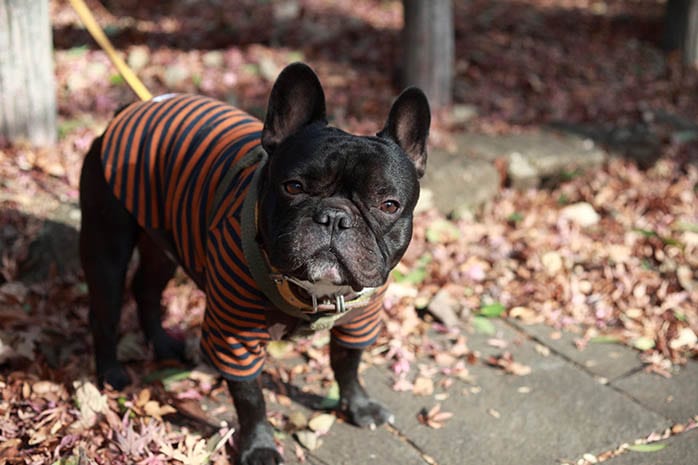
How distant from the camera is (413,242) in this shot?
5148mm

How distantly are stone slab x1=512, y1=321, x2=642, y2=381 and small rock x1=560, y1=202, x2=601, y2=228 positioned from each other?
49.7 inches

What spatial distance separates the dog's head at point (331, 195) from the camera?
2598 millimetres

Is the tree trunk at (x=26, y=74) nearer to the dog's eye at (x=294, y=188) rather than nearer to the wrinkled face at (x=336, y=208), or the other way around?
Answer: the wrinkled face at (x=336, y=208)

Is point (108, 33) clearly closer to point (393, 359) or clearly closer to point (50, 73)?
point (50, 73)

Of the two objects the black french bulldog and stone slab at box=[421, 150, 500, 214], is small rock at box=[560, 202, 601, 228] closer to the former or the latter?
stone slab at box=[421, 150, 500, 214]

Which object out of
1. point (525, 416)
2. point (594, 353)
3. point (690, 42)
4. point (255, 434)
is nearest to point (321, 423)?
point (255, 434)

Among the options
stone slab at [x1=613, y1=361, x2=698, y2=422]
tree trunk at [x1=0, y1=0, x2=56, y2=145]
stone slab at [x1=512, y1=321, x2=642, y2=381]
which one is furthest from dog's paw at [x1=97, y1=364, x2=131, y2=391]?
stone slab at [x1=613, y1=361, x2=698, y2=422]

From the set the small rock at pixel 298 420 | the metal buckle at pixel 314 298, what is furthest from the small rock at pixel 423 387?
the metal buckle at pixel 314 298

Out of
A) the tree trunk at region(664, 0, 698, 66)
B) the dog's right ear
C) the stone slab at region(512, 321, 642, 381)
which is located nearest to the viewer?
the dog's right ear

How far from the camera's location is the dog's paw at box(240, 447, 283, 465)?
322 centimetres

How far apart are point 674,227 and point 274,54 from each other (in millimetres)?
3963

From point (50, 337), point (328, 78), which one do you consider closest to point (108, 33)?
point (328, 78)

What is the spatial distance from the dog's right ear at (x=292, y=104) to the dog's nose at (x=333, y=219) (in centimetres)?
42

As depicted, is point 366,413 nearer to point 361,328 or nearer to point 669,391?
point 361,328
